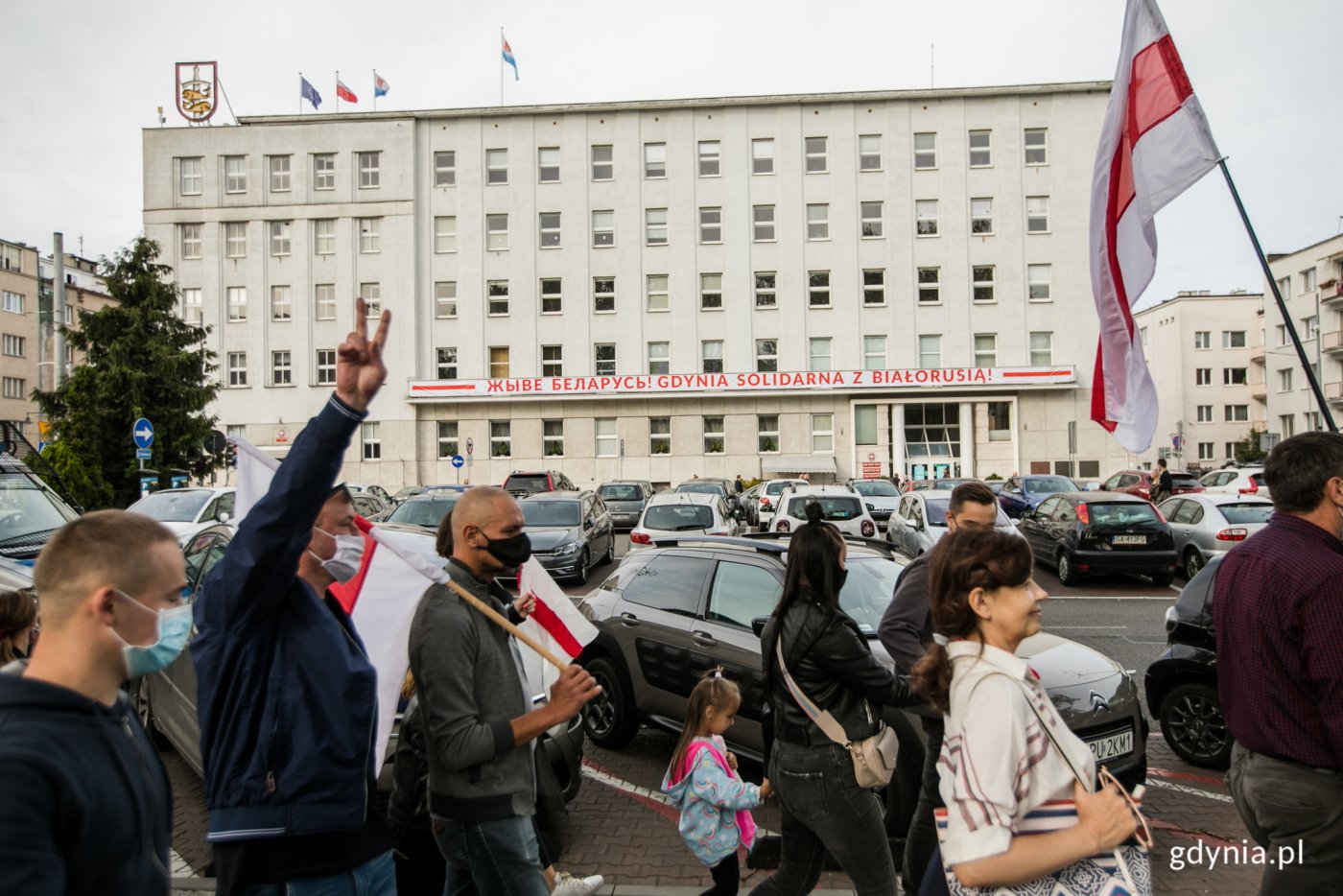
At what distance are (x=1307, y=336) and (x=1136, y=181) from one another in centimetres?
6711

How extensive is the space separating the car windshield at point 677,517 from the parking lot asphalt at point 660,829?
9.56 metres

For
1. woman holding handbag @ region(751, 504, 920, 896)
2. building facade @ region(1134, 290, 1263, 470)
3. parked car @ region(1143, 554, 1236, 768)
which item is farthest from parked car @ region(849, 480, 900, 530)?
building facade @ region(1134, 290, 1263, 470)

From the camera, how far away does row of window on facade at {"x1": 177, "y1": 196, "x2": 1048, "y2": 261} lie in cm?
4453

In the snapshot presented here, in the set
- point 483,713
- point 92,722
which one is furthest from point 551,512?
point 92,722

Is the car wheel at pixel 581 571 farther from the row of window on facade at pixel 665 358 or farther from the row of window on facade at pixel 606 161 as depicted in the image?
the row of window on facade at pixel 606 161

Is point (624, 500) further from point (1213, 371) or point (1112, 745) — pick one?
point (1213, 371)

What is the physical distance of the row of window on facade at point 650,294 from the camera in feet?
145

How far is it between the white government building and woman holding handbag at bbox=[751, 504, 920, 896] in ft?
131

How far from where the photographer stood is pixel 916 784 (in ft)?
A: 16.5

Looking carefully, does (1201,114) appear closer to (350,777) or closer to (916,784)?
(916,784)

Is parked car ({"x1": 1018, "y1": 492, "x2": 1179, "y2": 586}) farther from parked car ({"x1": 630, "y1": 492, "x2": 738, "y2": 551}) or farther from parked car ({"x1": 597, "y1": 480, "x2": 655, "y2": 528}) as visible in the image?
parked car ({"x1": 597, "y1": 480, "x2": 655, "y2": 528})

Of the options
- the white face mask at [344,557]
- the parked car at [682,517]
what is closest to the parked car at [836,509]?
the parked car at [682,517]

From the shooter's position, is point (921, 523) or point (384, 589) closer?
point (384, 589)

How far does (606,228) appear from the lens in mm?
46062
